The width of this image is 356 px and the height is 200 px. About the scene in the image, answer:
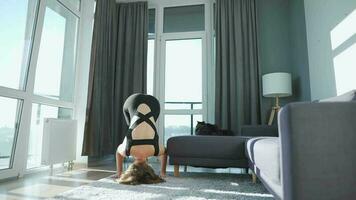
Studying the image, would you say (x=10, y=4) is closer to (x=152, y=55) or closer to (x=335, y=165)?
(x=152, y=55)

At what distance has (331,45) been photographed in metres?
2.77

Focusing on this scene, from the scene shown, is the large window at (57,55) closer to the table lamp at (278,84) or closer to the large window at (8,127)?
the large window at (8,127)

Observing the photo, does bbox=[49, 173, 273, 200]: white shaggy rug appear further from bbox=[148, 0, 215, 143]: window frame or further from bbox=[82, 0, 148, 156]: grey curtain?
bbox=[148, 0, 215, 143]: window frame

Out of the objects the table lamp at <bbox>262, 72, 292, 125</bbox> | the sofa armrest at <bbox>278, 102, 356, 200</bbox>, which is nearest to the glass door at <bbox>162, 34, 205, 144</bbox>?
the table lamp at <bbox>262, 72, 292, 125</bbox>

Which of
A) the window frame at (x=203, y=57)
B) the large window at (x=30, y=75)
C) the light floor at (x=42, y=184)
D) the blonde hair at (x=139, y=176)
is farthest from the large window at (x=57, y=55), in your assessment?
the blonde hair at (x=139, y=176)

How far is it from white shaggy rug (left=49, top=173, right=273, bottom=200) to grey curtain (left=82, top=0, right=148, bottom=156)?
5.40ft

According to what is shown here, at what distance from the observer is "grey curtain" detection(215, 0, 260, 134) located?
13.0 feet

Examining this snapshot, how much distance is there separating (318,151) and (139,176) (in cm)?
168

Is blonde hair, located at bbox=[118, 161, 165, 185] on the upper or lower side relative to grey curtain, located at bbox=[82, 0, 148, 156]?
lower

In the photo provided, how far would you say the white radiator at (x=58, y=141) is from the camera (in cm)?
290

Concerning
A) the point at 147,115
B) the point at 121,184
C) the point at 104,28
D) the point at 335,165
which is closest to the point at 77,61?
the point at 104,28

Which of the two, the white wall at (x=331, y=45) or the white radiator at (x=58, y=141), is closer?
the white wall at (x=331, y=45)

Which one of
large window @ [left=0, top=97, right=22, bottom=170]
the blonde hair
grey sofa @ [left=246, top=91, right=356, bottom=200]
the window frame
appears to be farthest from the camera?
the window frame

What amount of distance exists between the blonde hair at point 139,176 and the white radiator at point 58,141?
1144 millimetres
